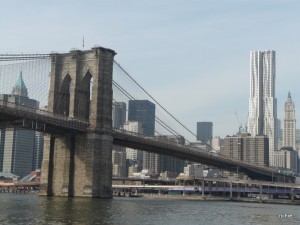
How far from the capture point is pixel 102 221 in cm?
4906

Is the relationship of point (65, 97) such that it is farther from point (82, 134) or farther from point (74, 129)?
point (74, 129)

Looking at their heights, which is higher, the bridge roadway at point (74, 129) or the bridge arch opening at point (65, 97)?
the bridge arch opening at point (65, 97)

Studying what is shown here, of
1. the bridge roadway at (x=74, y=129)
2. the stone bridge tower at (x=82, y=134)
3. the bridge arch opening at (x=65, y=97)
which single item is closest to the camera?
the bridge roadway at (x=74, y=129)

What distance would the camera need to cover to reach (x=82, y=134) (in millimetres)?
97438

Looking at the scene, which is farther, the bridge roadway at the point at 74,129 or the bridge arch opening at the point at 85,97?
the bridge arch opening at the point at 85,97

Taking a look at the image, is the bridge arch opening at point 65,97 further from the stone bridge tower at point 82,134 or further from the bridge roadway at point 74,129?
the bridge roadway at point 74,129

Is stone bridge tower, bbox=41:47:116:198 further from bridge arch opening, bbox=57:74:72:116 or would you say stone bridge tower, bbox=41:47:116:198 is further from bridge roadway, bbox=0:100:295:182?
bridge roadway, bbox=0:100:295:182

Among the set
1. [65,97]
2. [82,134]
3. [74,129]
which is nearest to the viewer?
[74,129]

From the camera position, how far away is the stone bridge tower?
96062 mm

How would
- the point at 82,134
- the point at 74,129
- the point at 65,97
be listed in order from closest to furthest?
the point at 74,129 < the point at 82,134 < the point at 65,97

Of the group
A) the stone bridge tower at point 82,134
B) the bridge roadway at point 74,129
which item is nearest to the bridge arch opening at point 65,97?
the stone bridge tower at point 82,134

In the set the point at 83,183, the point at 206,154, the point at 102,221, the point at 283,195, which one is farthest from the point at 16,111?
the point at 283,195

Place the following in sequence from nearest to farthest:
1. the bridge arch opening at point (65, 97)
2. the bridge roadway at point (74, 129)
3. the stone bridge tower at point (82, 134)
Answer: the bridge roadway at point (74, 129)
the stone bridge tower at point (82, 134)
the bridge arch opening at point (65, 97)

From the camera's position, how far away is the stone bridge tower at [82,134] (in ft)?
315
